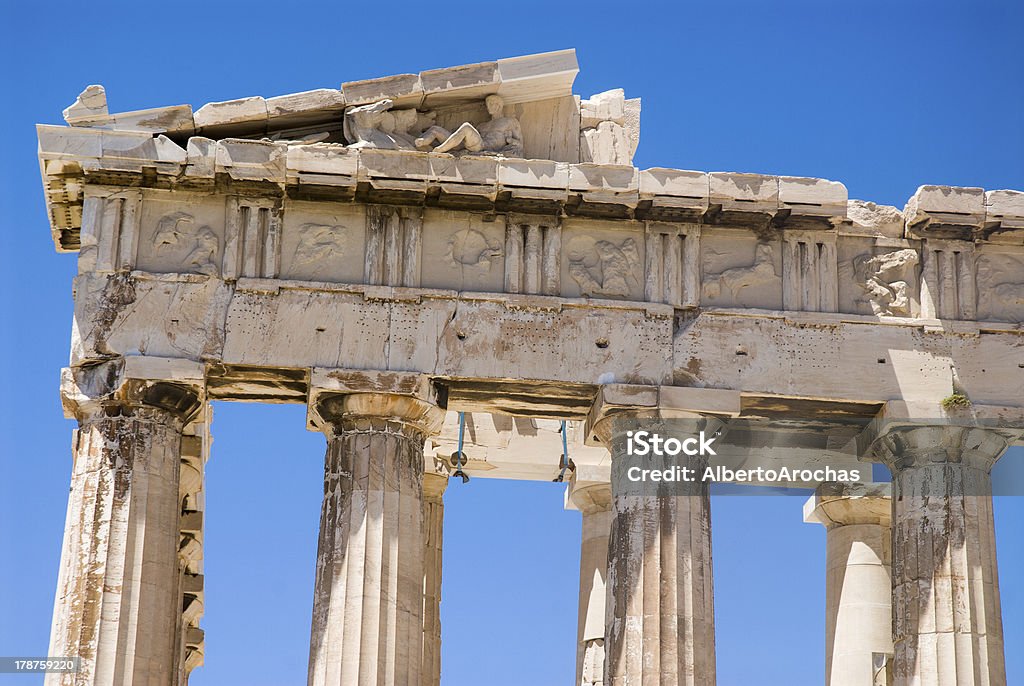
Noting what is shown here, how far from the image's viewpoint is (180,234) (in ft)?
89.0

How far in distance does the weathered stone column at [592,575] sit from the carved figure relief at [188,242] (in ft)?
25.5

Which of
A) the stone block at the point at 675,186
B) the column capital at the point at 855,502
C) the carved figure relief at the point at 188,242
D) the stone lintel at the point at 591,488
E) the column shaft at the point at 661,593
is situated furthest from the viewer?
the stone lintel at the point at 591,488

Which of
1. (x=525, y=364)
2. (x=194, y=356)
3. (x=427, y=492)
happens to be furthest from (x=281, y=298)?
(x=427, y=492)

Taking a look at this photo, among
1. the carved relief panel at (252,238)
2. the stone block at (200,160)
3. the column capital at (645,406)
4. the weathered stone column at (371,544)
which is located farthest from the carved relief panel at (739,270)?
the stone block at (200,160)

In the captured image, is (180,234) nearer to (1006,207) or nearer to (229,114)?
(229,114)

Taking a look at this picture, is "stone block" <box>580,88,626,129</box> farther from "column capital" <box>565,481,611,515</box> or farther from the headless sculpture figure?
"column capital" <box>565,481,611,515</box>

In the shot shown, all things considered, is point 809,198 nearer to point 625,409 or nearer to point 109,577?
point 625,409

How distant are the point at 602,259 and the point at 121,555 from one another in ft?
23.5

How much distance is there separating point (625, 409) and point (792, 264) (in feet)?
10.1

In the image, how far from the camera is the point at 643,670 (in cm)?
2581

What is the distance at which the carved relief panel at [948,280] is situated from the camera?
91.7ft

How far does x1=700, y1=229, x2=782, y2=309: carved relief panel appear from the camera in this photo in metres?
27.7

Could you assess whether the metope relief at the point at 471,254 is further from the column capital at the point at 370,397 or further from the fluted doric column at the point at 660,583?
the fluted doric column at the point at 660,583

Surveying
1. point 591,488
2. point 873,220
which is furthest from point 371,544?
point 873,220
